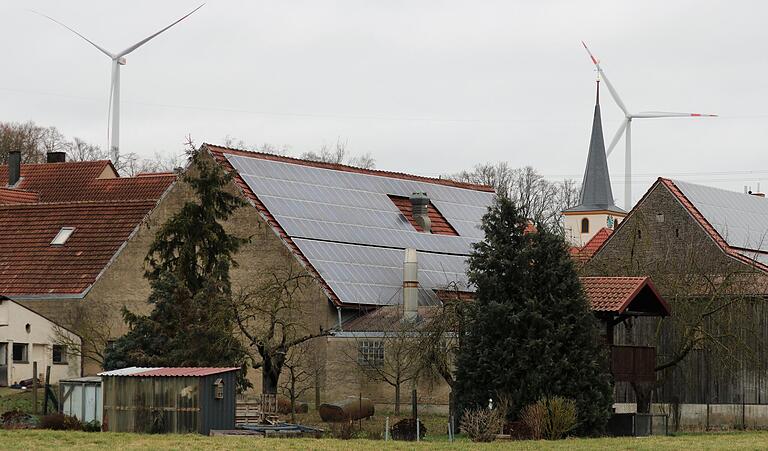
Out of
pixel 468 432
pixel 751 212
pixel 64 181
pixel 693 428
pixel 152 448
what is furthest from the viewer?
pixel 64 181

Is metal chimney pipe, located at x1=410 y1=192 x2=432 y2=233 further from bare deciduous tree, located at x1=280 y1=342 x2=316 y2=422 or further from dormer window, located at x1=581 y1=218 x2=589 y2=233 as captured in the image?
dormer window, located at x1=581 y1=218 x2=589 y2=233

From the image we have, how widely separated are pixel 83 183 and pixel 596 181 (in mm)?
75194

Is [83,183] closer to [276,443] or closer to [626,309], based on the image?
[626,309]

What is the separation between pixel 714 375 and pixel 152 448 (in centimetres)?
2440

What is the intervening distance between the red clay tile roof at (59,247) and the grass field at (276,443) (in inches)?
676

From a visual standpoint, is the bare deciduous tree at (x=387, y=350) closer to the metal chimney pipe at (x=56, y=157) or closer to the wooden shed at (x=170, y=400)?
the wooden shed at (x=170, y=400)

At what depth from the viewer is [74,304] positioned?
5319cm

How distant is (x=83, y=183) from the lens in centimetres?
7781

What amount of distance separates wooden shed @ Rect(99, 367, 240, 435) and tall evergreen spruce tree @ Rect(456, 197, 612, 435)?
6.40 meters

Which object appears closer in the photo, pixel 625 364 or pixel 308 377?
pixel 625 364

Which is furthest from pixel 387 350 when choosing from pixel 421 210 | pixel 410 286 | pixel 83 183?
pixel 83 183

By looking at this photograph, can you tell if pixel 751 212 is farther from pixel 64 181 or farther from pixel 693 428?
pixel 64 181

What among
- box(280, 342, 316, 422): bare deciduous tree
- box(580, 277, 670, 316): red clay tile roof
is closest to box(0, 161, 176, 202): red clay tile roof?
box(280, 342, 316, 422): bare deciduous tree

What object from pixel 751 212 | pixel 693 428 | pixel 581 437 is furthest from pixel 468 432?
pixel 751 212
